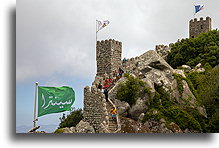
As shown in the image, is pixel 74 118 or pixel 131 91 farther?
pixel 74 118

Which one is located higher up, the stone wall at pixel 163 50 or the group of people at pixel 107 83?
the stone wall at pixel 163 50

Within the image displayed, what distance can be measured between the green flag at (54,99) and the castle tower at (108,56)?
316 inches

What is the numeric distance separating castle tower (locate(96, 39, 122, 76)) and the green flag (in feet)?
26.3

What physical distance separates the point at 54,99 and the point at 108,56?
9040 millimetres

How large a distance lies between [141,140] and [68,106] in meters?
3.37

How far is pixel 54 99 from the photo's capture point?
37.2ft

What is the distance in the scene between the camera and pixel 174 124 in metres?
13.7

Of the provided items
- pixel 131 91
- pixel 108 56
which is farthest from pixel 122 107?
pixel 108 56

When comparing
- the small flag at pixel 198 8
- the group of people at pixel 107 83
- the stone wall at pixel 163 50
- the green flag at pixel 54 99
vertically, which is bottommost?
the green flag at pixel 54 99

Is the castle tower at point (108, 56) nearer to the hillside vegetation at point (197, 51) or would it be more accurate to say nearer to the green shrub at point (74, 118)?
the green shrub at point (74, 118)

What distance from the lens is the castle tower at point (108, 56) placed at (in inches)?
776

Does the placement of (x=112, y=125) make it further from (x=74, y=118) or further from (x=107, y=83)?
(x=107, y=83)

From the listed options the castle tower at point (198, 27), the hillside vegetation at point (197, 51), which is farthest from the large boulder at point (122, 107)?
the castle tower at point (198, 27)

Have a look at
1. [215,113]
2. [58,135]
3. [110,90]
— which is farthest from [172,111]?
[58,135]
